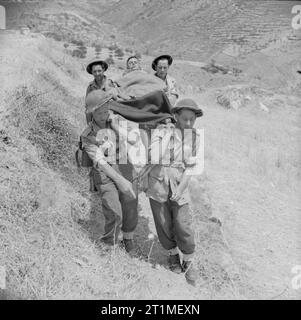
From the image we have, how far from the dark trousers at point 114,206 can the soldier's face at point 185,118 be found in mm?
624

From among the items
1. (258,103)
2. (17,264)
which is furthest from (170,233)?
(258,103)

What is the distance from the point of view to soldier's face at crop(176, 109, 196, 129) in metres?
3.35

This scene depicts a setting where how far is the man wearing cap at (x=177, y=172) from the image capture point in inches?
132

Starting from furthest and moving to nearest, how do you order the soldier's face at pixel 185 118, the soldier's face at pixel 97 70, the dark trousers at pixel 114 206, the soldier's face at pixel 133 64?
the soldier's face at pixel 133 64 < the soldier's face at pixel 97 70 < the dark trousers at pixel 114 206 < the soldier's face at pixel 185 118

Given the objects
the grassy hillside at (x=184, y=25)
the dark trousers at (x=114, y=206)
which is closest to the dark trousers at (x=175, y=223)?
the dark trousers at (x=114, y=206)

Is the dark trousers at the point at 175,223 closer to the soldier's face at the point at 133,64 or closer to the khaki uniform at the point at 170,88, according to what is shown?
the khaki uniform at the point at 170,88

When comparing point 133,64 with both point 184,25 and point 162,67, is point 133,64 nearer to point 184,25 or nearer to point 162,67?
point 162,67

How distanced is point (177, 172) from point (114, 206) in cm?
58

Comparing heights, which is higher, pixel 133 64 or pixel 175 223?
pixel 133 64

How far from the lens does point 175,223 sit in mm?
3426

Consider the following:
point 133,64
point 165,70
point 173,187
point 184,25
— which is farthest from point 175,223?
point 184,25

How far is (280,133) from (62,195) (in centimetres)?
619

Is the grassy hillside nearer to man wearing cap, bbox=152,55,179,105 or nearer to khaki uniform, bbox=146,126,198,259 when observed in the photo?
man wearing cap, bbox=152,55,179,105

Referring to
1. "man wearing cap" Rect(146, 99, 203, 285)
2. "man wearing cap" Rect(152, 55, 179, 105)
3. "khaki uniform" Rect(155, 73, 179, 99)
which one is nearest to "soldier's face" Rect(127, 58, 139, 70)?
"man wearing cap" Rect(152, 55, 179, 105)
